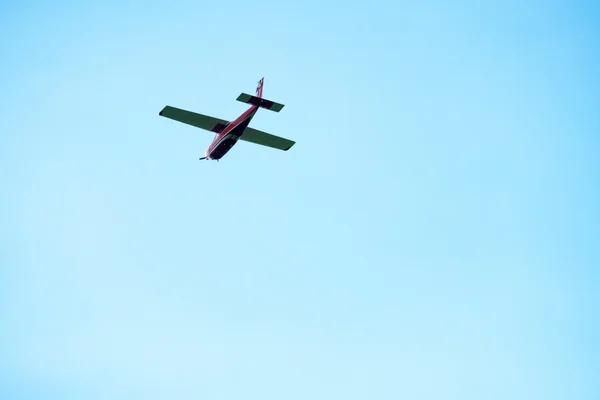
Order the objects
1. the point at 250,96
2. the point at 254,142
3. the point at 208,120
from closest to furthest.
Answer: the point at 250,96 < the point at 208,120 < the point at 254,142

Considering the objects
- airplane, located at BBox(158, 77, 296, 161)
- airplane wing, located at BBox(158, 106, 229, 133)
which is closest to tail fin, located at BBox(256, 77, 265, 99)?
airplane, located at BBox(158, 77, 296, 161)

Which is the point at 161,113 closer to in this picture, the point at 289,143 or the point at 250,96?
the point at 250,96

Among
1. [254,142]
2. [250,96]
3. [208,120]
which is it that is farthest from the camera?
[254,142]

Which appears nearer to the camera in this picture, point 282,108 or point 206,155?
point 282,108

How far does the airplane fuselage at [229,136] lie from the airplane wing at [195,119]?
0.50 m

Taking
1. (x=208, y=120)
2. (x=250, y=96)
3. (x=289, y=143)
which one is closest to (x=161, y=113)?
(x=208, y=120)

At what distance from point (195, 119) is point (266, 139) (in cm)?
537

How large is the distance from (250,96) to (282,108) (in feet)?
6.99

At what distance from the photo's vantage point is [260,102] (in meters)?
41.9

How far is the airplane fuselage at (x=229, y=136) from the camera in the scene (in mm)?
43000

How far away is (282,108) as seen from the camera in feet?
139

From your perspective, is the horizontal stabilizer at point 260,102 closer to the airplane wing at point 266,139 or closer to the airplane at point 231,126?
the airplane at point 231,126

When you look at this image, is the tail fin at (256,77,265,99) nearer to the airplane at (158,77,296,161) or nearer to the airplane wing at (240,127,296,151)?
the airplane at (158,77,296,161)

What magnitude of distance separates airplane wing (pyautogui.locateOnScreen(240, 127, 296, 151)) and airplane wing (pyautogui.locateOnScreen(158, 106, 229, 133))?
210 cm
